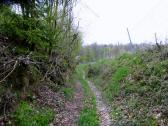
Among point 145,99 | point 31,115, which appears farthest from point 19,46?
point 145,99

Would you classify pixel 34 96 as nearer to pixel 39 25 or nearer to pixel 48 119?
pixel 48 119

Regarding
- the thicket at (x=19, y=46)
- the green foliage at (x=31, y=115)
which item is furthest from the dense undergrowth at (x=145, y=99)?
the thicket at (x=19, y=46)

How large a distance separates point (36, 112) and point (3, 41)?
312cm

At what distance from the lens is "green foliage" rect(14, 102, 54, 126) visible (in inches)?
370

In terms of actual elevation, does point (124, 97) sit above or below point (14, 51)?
below

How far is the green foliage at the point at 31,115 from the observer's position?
940 cm

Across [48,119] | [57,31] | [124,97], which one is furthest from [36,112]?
[57,31]

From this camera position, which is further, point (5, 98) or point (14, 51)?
point (14, 51)

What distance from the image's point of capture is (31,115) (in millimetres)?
10164

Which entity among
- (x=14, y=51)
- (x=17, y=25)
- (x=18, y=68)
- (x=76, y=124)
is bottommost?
(x=76, y=124)

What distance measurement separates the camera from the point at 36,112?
418 inches

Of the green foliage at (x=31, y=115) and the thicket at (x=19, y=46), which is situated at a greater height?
the thicket at (x=19, y=46)

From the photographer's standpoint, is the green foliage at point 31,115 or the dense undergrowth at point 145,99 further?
the dense undergrowth at point 145,99

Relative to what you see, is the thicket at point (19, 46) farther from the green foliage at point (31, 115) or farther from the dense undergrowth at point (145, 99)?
the dense undergrowth at point (145, 99)
